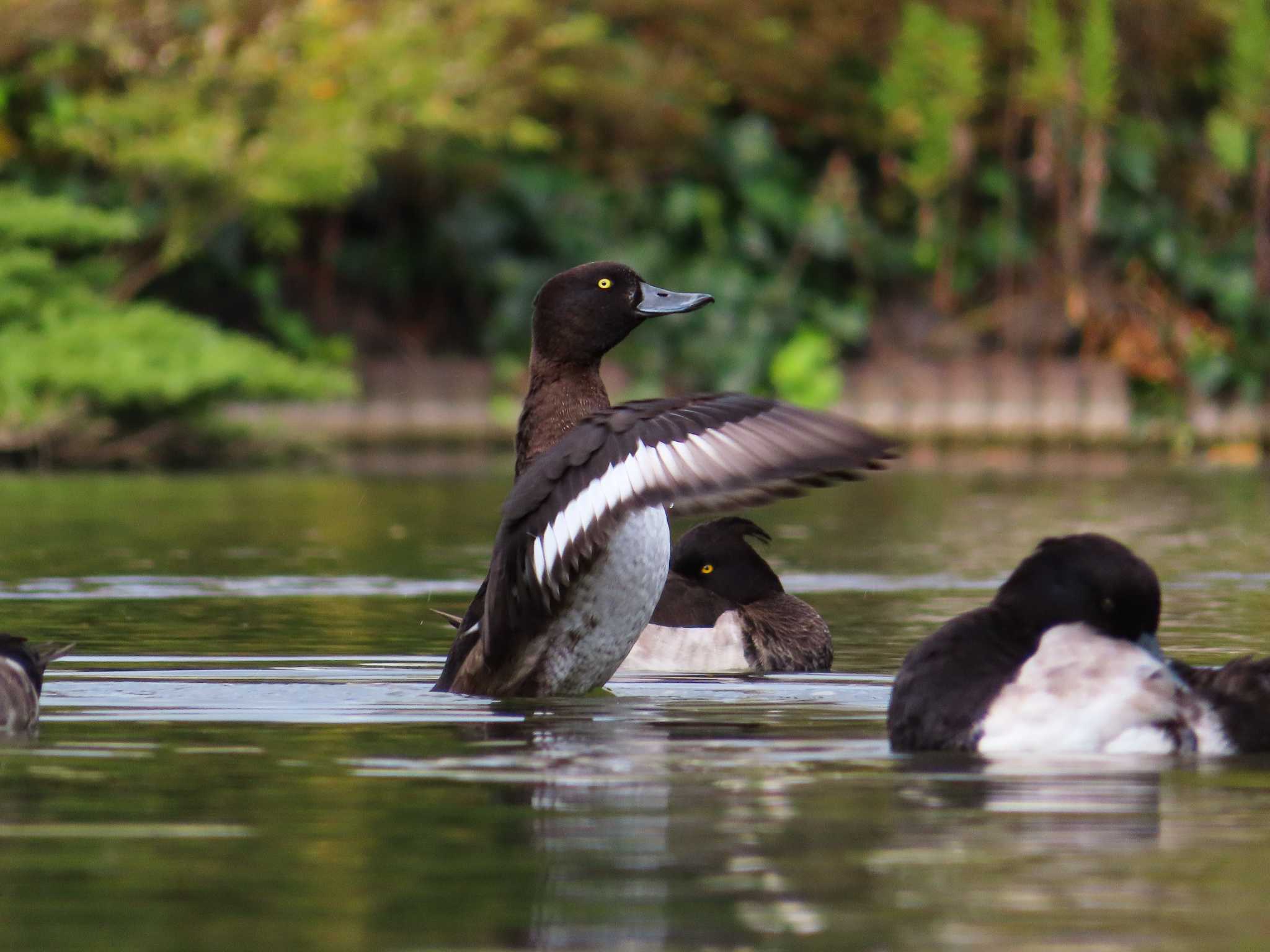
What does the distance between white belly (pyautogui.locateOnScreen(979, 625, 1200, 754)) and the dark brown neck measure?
1929 millimetres

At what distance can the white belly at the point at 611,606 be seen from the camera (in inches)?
262

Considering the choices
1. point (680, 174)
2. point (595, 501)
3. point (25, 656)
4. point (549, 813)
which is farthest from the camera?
point (680, 174)

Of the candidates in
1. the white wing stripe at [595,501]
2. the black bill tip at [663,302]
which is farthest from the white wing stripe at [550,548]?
the black bill tip at [663,302]

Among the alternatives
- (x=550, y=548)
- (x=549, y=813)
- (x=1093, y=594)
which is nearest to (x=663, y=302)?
(x=550, y=548)

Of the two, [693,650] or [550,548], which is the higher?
[550,548]

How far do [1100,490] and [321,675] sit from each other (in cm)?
1190

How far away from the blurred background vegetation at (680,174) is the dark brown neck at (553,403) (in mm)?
14527

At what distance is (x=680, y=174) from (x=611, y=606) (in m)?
22.3

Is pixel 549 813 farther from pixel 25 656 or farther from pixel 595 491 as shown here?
pixel 25 656

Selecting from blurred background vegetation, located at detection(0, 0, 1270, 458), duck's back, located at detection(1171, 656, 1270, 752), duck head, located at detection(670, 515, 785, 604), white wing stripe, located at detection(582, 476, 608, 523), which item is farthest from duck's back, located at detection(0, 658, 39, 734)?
blurred background vegetation, located at detection(0, 0, 1270, 458)

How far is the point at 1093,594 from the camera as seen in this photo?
5.78m

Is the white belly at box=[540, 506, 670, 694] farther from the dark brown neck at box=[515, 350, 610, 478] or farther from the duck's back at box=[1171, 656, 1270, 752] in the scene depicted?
the duck's back at box=[1171, 656, 1270, 752]

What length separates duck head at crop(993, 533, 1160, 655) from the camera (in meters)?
5.74

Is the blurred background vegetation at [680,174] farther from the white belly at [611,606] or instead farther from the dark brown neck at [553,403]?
the white belly at [611,606]
